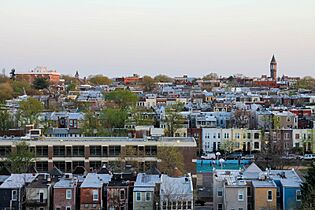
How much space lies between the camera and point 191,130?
43.4 m

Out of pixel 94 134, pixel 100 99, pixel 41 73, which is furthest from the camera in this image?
pixel 41 73

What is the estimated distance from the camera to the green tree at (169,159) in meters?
27.4

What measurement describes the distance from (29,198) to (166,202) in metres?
3.97

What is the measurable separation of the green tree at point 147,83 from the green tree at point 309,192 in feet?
278

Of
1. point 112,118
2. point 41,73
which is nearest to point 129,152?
point 112,118

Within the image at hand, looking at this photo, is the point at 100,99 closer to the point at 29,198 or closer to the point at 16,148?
the point at 16,148

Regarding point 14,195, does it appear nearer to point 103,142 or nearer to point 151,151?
point 103,142

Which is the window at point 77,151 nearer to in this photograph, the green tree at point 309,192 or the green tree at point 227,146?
the green tree at point 309,192

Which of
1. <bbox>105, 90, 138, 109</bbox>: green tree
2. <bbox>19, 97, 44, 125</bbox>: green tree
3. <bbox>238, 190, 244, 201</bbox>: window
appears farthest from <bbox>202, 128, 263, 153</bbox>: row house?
<bbox>238, 190, 244, 201</bbox>: window

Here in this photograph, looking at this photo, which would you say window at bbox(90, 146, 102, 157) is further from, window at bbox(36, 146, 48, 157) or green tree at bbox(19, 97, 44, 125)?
green tree at bbox(19, 97, 44, 125)

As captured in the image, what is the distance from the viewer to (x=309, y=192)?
19.8 metres

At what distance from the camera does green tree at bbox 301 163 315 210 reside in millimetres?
18953

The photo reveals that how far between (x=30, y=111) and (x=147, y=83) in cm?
7179

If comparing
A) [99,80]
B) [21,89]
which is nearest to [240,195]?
[21,89]
